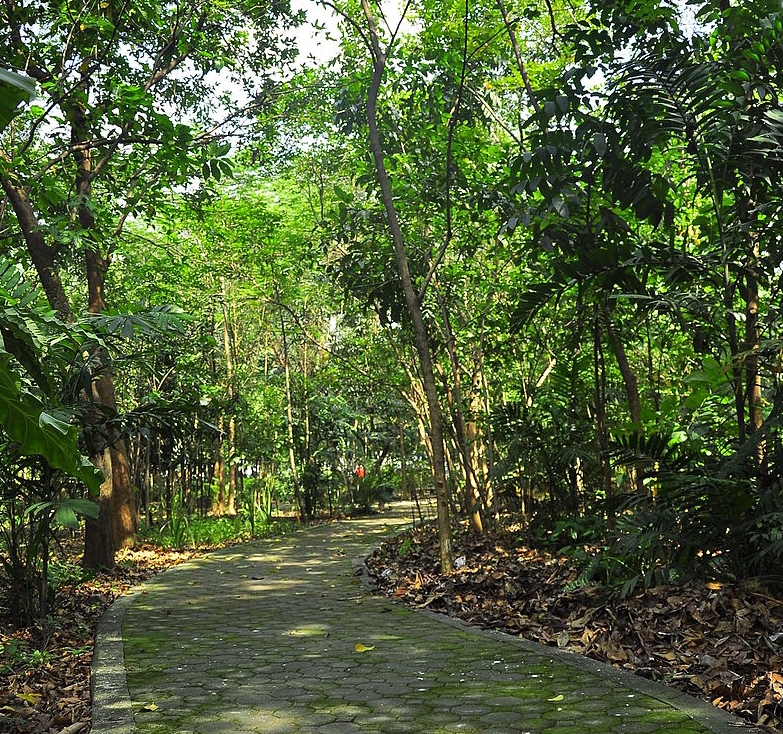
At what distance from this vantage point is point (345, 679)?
15.7 feet

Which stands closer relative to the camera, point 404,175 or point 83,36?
point 83,36

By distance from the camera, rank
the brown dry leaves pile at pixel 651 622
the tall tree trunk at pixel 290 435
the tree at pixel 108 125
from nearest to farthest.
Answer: the brown dry leaves pile at pixel 651 622 → the tree at pixel 108 125 → the tall tree trunk at pixel 290 435

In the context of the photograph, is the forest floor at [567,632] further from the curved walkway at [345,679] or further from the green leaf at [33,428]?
the green leaf at [33,428]

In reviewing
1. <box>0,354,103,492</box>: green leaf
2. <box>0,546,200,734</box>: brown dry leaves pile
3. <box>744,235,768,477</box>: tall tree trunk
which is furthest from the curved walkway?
<box>744,235,768,477</box>: tall tree trunk

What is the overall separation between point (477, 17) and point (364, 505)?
503 inches

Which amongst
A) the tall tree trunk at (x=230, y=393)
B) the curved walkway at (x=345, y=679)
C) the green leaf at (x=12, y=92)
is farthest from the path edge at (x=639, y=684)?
the tall tree trunk at (x=230, y=393)

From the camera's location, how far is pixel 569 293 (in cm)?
932

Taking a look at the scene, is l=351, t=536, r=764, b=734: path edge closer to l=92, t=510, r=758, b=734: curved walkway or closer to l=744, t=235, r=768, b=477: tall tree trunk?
l=92, t=510, r=758, b=734: curved walkway

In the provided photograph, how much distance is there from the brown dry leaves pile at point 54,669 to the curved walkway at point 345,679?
0.13 meters

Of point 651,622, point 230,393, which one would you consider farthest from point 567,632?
point 230,393

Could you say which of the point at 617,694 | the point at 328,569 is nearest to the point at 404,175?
the point at 328,569

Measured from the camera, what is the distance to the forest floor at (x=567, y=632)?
13.5ft

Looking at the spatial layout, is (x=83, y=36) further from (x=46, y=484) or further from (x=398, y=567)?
(x=398, y=567)

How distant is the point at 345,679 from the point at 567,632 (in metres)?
1.52
